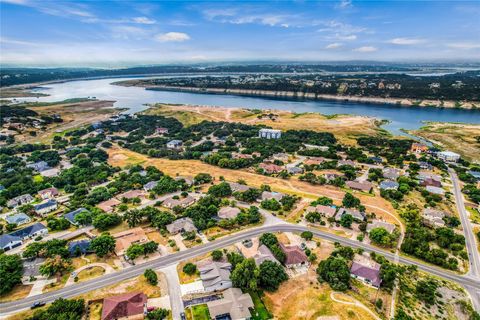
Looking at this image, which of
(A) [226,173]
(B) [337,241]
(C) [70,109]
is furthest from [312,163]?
(C) [70,109]

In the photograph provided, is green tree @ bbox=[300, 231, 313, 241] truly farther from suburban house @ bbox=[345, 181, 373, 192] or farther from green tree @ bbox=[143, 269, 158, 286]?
suburban house @ bbox=[345, 181, 373, 192]

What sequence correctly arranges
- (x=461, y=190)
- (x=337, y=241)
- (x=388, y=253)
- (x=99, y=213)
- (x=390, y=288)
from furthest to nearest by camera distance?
(x=461, y=190), (x=99, y=213), (x=337, y=241), (x=388, y=253), (x=390, y=288)

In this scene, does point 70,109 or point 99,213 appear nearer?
point 99,213

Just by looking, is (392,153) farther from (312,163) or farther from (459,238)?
(459,238)

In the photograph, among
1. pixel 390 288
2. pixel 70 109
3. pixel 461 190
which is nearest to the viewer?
pixel 390 288

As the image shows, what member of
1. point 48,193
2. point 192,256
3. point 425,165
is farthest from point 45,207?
point 425,165

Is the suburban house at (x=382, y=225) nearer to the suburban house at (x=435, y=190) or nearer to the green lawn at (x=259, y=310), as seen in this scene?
the suburban house at (x=435, y=190)

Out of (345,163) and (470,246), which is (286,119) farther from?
(470,246)
